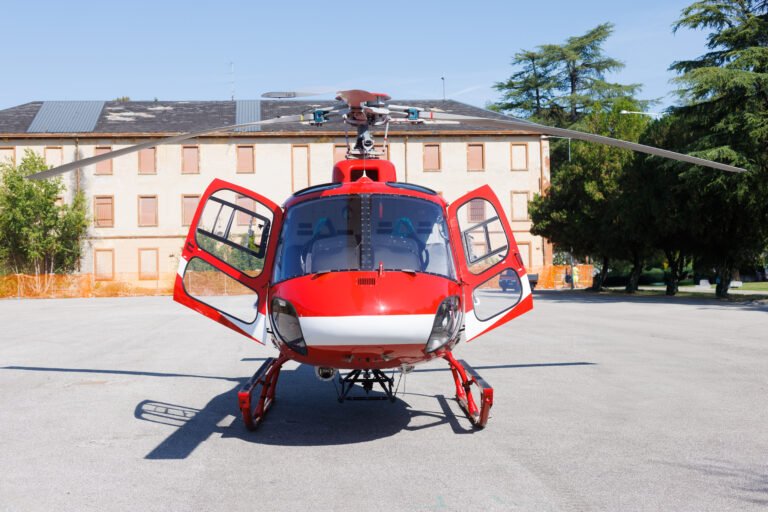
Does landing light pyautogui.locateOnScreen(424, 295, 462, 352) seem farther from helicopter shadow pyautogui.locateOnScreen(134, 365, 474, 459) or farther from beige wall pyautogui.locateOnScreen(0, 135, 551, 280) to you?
beige wall pyautogui.locateOnScreen(0, 135, 551, 280)

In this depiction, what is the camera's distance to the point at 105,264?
2181 inches

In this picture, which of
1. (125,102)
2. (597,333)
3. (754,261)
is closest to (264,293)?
(597,333)

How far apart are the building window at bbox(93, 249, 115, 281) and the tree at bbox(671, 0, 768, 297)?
3873 cm

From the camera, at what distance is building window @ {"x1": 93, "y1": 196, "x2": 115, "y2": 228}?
181 feet

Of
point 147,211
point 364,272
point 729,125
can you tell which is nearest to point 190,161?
point 147,211

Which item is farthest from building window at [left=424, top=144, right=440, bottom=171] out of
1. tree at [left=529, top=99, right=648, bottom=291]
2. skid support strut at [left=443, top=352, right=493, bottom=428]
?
skid support strut at [left=443, top=352, right=493, bottom=428]

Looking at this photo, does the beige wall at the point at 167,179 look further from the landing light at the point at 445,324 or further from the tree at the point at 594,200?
the landing light at the point at 445,324

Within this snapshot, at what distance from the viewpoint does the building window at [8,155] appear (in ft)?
180

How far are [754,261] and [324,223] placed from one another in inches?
1259

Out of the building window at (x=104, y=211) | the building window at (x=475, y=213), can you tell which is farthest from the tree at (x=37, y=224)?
the building window at (x=475, y=213)

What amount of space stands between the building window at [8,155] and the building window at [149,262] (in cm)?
1084

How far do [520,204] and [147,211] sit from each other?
26.4 metres

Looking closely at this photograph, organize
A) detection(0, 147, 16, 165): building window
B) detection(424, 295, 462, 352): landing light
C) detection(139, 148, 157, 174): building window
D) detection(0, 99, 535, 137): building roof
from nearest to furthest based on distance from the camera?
A: detection(424, 295, 462, 352): landing light → detection(0, 147, 16, 165): building window → detection(139, 148, 157, 174): building window → detection(0, 99, 535, 137): building roof

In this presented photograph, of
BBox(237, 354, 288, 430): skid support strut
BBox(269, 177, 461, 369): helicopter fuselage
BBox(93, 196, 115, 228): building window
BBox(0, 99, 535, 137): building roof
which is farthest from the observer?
BBox(0, 99, 535, 137): building roof
